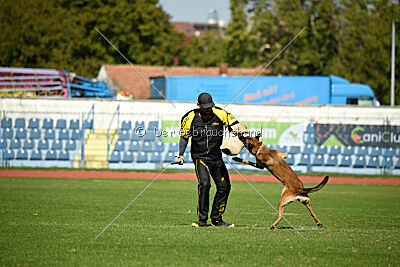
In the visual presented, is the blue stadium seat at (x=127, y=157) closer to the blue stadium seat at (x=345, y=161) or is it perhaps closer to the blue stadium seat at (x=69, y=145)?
the blue stadium seat at (x=69, y=145)

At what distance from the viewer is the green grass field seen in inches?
301

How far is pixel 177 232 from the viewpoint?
9656mm

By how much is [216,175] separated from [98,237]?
243cm

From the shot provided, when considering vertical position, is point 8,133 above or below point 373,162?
above

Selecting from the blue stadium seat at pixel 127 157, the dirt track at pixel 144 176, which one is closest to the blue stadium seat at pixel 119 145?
the blue stadium seat at pixel 127 157

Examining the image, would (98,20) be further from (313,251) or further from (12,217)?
(313,251)

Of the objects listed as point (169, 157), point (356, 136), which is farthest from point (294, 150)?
point (169, 157)

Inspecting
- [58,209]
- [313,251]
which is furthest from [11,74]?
[313,251]

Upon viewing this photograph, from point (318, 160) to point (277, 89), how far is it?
311 inches

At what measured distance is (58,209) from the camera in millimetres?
12867

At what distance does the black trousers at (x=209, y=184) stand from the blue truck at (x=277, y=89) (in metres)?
23.0

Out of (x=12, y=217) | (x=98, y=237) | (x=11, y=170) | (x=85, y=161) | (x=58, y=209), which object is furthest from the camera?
(x=85, y=161)

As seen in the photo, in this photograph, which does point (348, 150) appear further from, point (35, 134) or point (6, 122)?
point (6, 122)

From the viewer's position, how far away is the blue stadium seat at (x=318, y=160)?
27.7m
